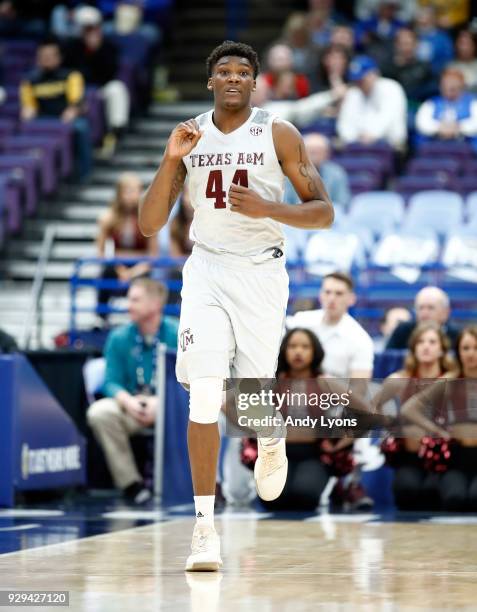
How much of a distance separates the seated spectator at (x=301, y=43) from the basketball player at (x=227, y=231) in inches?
422

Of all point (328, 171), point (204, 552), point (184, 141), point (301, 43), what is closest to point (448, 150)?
point (328, 171)

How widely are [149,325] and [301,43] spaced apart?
793 cm

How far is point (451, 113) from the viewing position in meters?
15.2

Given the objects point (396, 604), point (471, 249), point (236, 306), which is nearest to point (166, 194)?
point (236, 306)

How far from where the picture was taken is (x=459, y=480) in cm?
965

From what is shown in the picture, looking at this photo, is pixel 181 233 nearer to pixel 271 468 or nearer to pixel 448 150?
pixel 448 150

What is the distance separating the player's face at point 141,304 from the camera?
35.5ft

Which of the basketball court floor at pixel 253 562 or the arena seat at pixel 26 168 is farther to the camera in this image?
the arena seat at pixel 26 168

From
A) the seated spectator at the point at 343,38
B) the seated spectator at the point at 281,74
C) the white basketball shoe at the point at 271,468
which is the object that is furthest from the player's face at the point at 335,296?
the seated spectator at the point at 343,38

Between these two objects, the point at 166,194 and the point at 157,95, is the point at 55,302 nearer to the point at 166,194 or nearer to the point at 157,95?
the point at 157,95

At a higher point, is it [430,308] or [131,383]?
[430,308]

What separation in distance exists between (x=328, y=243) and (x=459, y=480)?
365cm

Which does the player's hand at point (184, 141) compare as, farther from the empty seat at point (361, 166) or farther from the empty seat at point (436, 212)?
the empty seat at point (361, 166)

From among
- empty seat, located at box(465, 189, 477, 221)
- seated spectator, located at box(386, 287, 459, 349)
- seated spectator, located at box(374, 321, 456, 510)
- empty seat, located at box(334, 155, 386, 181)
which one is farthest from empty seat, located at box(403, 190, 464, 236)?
seated spectator, located at box(374, 321, 456, 510)
